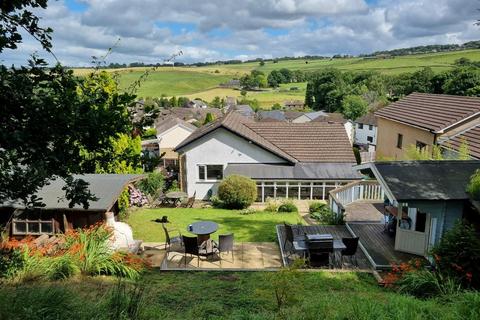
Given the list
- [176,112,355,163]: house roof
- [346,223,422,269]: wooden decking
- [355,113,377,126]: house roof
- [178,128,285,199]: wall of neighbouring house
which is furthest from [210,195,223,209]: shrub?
[355,113,377,126]: house roof

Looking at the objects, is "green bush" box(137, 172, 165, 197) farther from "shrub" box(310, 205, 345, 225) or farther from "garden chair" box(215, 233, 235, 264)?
"garden chair" box(215, 233, 235, 264)

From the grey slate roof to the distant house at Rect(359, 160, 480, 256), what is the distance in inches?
450

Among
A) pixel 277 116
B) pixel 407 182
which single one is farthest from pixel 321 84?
pixel 407 182

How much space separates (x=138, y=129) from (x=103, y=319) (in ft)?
9.89

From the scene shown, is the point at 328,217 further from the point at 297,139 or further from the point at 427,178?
the point at 297,139

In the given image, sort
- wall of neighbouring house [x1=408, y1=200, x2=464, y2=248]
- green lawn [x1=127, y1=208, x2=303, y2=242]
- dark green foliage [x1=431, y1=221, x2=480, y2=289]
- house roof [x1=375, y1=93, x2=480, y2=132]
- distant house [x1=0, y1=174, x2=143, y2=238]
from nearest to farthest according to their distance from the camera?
dark green foliage [x1=431, y1=221, x2=480, y2=289] → wall of neighbouring house [x1=408, y1=200, x2=464, y2=248] → distant house [x1=0, y1=174, x2=143, y2=238] → green lawn [x1=127, y1=208, x2=303, y2=242] → house roof [x1=375, y1=93, x2=480, y2=132]

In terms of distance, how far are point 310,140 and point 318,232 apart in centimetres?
1351

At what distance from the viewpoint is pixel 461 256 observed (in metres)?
9.62

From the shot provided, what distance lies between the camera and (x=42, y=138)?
11.3 ft

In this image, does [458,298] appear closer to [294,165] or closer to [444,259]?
[444,259]

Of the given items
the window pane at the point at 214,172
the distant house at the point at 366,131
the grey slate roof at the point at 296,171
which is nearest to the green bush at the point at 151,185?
the window pane at the point at 214,172

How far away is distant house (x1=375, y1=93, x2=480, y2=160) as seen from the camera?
2172 centimetres

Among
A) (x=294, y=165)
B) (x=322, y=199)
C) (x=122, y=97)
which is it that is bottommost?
(x=322, y=199)

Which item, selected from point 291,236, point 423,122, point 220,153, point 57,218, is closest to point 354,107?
point 423,122
